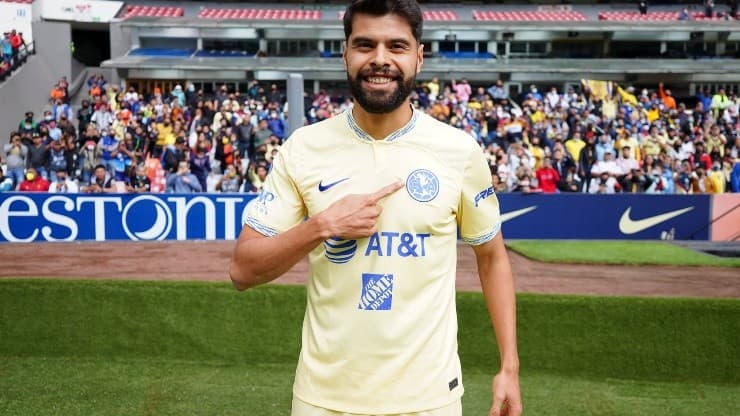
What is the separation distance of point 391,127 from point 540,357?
15.8 ft

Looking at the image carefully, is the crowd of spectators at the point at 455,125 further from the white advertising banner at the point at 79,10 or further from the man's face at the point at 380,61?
Answer: the man's face at the point at 380,61

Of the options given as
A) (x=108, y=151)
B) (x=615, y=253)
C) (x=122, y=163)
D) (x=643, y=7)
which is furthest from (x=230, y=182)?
(x=643, y=7)

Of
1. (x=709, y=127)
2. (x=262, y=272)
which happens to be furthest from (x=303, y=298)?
(x=709, y=127)

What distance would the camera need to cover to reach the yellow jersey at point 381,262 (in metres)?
2.38

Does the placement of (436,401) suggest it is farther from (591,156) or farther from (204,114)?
(204,114)

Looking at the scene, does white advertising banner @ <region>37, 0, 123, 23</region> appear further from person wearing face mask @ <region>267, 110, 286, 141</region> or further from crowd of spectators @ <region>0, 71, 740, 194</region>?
person wearing face mask @ <region>267, 110, 286, 141</region>

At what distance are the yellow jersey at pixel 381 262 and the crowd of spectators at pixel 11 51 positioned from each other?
28733 mm

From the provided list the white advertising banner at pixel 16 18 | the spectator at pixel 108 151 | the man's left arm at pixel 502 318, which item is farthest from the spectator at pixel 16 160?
the white advertising banner at pixel 16 18

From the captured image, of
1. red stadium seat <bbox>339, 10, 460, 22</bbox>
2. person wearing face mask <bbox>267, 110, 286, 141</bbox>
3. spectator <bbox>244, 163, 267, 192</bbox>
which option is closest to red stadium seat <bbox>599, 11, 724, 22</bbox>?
red stadium seat <bbox>339, 10, 460, 22</bbox>

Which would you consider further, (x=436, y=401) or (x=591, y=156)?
(x=591, y=156)

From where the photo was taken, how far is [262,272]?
239 cm

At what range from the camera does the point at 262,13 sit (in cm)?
4062

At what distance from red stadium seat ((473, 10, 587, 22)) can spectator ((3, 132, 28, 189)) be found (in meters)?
28.0

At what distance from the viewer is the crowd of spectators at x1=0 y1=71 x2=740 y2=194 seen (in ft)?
48.7
